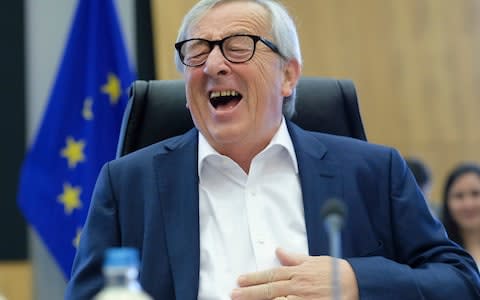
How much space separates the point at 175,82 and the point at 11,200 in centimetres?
226

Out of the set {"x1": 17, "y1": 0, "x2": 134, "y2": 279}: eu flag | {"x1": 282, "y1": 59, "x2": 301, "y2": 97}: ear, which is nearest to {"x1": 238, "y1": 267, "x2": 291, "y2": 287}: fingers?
{"x1": 282, "y1": 59, "x2": 301, "y2": 97}: ear

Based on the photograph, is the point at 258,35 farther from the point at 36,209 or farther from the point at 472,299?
the point at 36,209

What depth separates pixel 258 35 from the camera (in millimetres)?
2221

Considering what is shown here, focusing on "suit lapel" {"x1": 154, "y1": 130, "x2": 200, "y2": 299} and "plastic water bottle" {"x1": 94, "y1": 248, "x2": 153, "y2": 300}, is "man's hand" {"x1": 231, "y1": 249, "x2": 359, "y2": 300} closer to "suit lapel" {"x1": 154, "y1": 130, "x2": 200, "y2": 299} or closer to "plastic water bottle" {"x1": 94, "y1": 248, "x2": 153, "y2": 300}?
"suit lapel" {"x1": 154, "y1": 130, "x2": 200, "y2": 299}

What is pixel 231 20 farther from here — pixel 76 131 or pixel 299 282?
pixel 76 131

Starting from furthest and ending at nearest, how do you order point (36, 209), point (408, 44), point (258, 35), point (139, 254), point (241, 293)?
point (408, 44)
point (36, 209)
point (258, 35)
point (139, 254)
point (241, 293)

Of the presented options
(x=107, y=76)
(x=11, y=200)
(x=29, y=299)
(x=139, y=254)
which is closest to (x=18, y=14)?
(x=107, y=76)

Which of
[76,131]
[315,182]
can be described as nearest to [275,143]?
[315,182]

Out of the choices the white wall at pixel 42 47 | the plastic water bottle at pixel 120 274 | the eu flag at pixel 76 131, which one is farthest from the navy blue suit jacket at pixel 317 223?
the white wall at pixel 42 47

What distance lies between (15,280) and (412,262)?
2.77 m

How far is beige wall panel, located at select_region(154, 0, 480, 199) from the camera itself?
508cm

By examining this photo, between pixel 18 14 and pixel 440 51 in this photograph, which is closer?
pixel 18 14

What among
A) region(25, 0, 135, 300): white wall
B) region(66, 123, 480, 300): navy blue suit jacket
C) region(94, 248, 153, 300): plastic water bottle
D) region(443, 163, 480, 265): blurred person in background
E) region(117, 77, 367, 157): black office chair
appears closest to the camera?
region(94, 248, 153, 300): plastic water bottle

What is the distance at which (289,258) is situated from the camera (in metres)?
1.89
